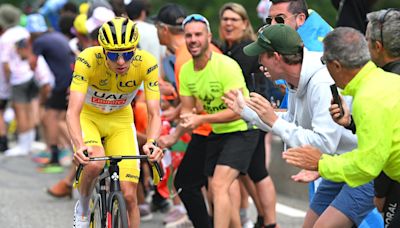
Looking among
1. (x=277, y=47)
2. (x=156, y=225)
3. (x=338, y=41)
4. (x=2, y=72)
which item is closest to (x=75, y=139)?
(x=277, y=47)

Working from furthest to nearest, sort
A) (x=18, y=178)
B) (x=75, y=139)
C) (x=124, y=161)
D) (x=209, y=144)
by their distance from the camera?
(x=18, y=178) < (x=209, y=144) < (x=124, y=161) < (x=75, y=139)

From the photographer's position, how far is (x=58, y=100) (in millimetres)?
14703

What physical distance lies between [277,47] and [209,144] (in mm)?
2616

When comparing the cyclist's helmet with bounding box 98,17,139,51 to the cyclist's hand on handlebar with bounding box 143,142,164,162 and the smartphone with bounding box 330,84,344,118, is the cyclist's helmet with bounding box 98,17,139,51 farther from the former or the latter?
the smartphone with bounding box 330,84,344,118

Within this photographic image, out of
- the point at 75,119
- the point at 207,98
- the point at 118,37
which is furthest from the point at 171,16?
the point at 75,119

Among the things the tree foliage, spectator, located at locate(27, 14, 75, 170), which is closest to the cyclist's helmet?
spectator, located at locate(27, 14, 75, 170)

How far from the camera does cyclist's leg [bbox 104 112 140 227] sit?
812 centimetres

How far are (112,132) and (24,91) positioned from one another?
8613mm

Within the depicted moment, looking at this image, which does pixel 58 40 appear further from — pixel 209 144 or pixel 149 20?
pixel 209 144

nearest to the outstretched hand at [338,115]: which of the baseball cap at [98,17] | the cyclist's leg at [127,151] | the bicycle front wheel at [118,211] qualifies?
the bicycle front wheel at [118,211]

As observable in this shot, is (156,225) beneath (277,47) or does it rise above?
beneath

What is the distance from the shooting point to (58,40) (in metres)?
14.9

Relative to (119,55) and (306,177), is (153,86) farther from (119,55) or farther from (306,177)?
(306,177)

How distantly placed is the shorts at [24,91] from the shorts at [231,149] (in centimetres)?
802
